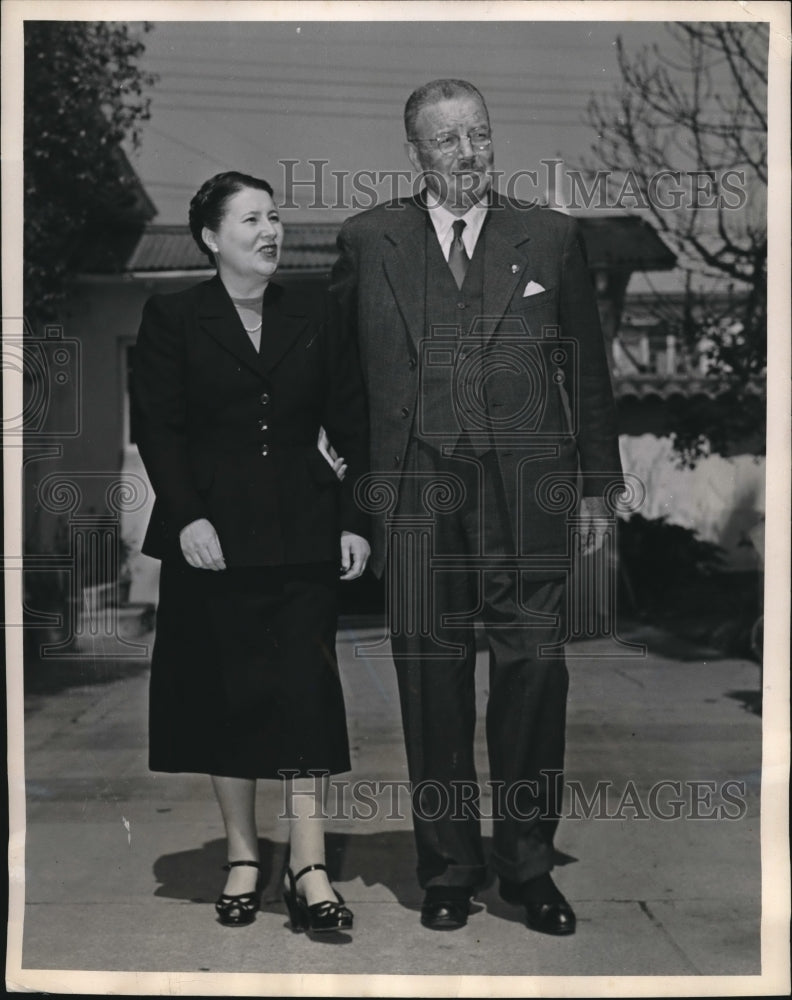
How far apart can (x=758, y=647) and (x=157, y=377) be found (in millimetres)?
1921

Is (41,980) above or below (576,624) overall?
below

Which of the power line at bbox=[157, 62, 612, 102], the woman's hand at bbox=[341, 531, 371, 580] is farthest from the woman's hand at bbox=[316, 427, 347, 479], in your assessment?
the power line at bbox=[157, 62, 612, 102]

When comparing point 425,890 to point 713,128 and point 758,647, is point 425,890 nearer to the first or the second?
point 758,647

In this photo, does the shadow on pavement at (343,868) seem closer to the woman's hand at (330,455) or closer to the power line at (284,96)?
the woman's hand at (330,455)

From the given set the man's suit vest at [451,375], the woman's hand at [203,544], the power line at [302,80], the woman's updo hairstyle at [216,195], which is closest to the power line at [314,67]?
the power line at [302,80]

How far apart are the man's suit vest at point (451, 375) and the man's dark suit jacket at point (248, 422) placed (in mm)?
195

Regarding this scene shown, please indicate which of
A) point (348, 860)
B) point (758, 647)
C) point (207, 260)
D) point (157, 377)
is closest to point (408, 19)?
point (207, 260)

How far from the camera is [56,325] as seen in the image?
4707 millimetres

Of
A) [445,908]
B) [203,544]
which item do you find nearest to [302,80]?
[203,544]

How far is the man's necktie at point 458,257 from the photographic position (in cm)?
464

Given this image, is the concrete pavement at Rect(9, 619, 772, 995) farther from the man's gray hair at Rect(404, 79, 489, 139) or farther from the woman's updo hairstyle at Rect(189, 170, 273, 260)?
the man's gray hair at Rect(404, 79, 489, 139)

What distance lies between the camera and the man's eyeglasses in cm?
462

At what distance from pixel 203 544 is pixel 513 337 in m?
1.05

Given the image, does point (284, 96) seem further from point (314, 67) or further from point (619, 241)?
point (619, 241)
